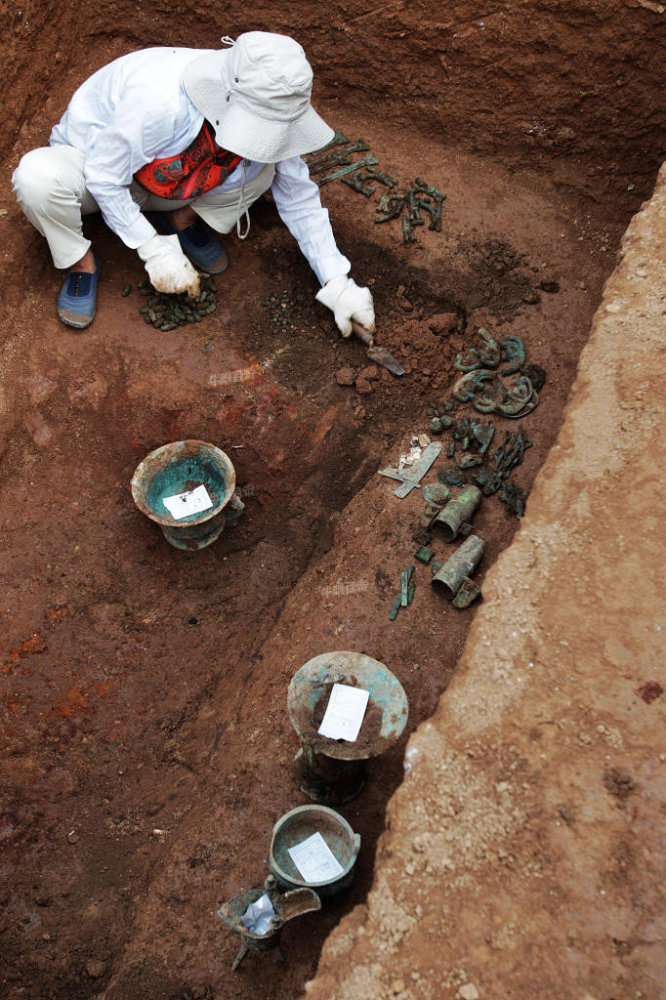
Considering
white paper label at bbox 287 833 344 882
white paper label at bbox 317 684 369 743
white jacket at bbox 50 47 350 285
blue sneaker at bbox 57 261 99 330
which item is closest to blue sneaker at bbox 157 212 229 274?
A: white jacket at bbox 50 47 350 285

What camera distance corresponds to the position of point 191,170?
447cm

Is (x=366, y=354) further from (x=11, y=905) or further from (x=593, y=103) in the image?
(x=11, y=905)

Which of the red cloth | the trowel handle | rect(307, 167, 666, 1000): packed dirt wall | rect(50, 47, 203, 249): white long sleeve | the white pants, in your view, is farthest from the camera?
the trowel handle

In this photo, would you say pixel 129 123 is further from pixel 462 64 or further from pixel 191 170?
pixel 462 64

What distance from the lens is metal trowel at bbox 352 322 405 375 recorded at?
15.7 ft

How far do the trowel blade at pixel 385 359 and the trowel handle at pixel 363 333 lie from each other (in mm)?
46

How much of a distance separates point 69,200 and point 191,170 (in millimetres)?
709

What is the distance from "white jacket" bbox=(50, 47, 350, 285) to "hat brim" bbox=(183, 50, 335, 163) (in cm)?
15

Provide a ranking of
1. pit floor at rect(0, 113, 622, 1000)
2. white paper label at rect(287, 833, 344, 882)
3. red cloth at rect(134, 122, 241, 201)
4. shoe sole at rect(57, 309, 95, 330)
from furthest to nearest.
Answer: shoe sole at rect(57, 309, 95, 330) < red cloth at rect(134, 122, 241, 201) < pit floor at rect(0, 113, 622, 1000) < white paper label at rect(287, 833, 344, 882)

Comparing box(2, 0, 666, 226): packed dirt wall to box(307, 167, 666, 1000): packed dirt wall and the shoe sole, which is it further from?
box(307, 167, 666, 1000): packed dirt wall

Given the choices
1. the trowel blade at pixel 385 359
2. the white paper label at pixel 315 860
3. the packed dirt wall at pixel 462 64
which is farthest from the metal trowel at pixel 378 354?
the white paper label at pixel 315 860

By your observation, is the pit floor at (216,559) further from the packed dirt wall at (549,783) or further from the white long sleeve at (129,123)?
the packed dirt wall at (549,783)

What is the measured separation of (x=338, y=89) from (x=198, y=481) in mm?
3083

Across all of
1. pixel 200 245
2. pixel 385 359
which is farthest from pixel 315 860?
pixel 200 245
